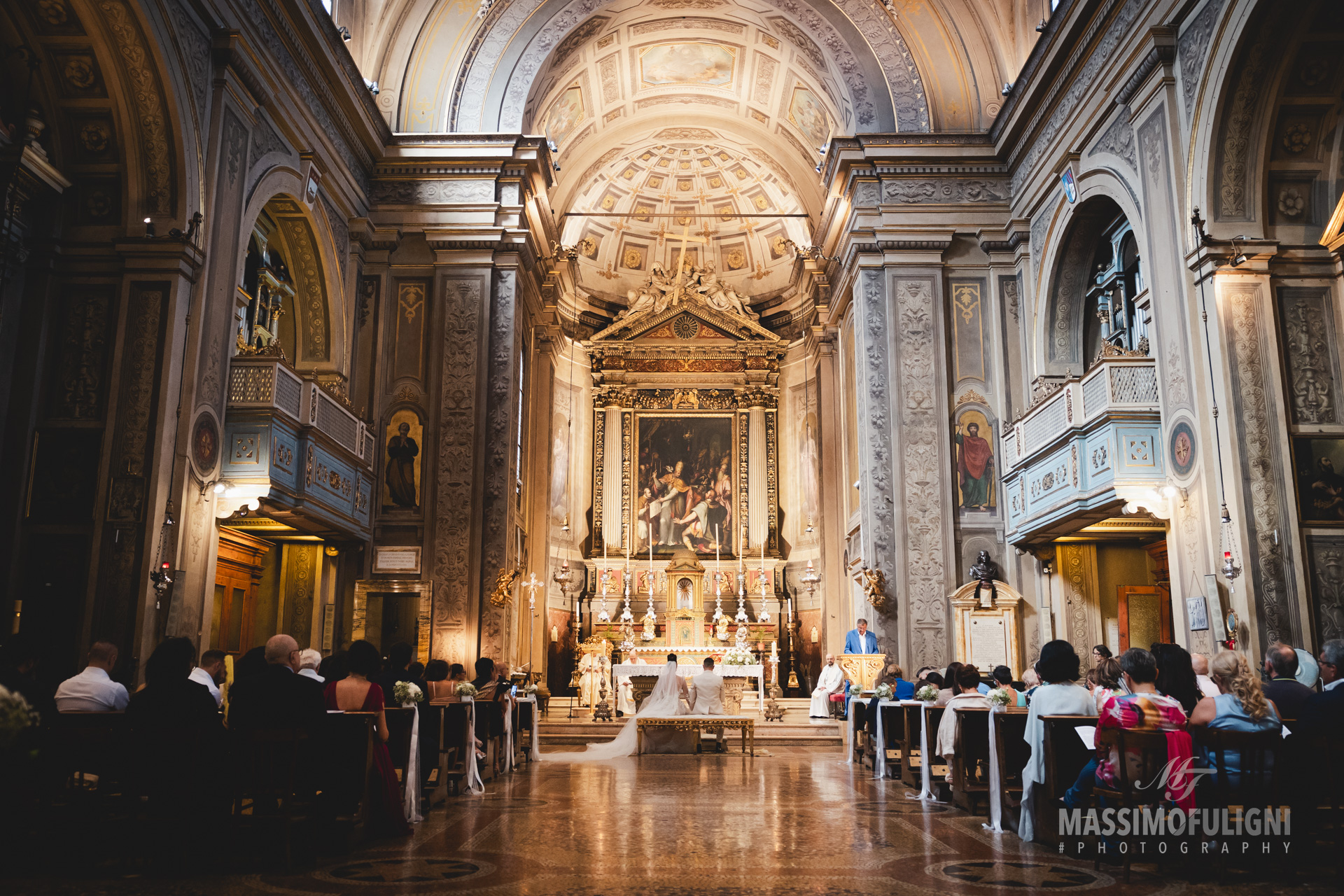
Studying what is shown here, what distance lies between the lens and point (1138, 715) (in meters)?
5.57

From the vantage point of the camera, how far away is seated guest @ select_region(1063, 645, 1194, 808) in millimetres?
5559

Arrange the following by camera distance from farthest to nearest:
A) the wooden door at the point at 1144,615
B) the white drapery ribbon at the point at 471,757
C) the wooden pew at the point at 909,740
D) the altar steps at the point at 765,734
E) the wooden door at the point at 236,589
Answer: the altar steps at the point at 765,734
the wooden door at the point at 236,589
the wooden door at the point at 1144,615
the wooden pew at the point at 909,740
the white drapery ribbon at the point at 471,757

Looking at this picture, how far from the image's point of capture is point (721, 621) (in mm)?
22938

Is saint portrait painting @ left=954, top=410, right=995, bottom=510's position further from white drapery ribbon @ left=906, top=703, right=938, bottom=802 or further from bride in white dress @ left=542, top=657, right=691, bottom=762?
white drapery ribbon @ left=906, top=703, right=938, bottom=802

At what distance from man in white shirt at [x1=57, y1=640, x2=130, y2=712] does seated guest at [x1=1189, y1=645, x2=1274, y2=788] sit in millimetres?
6457

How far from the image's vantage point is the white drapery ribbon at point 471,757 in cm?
958

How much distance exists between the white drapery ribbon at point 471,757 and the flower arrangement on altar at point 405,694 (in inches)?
70.9

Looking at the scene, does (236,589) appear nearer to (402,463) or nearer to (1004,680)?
(402,463)

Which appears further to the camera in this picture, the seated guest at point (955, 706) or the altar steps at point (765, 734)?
the altar steps at point (765, 734)

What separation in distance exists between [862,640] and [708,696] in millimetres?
3149

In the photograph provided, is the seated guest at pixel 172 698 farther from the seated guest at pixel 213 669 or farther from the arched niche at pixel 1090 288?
the arched niche at pixel 1090 288

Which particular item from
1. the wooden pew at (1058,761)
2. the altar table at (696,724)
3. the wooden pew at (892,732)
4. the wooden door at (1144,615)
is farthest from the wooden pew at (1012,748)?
the wooden door at (1144,615)

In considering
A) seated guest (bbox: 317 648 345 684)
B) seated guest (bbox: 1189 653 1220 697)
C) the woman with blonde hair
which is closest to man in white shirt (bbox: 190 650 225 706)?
seated guest (bbox: 317 648 345 684)

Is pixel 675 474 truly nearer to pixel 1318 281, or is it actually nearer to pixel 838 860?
pixel 1318 281
